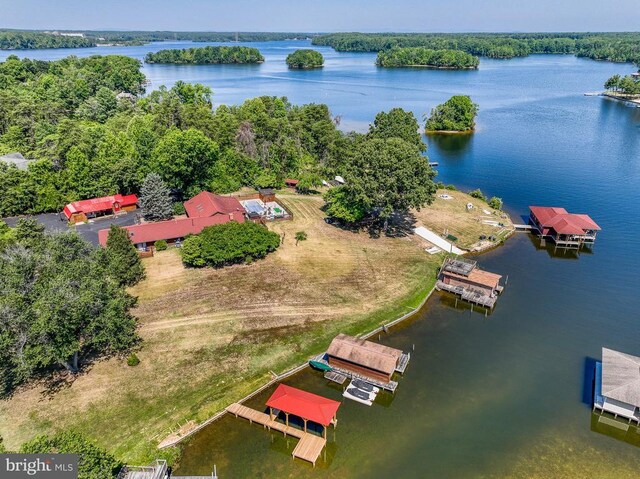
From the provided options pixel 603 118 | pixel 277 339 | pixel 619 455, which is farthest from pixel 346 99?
pixel 619 455

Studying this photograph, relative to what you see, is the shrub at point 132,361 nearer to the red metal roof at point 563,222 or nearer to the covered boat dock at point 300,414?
the covered boat dock at point 300,414

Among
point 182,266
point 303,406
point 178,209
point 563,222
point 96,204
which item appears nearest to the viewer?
point 303,406

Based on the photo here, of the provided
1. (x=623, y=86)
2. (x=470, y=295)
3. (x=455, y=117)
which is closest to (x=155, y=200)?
(x=470, y=295)

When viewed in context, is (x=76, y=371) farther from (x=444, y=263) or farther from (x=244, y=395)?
(x=444, y=263)

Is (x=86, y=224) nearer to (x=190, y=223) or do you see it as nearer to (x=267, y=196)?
(x=190, y=223)

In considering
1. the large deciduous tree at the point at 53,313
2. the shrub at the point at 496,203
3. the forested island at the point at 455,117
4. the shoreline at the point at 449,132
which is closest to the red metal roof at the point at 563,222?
the shrub at the point at 496,203

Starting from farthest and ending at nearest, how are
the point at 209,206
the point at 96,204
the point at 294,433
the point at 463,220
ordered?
the point at 96,204 → the point at 463,220 → the point at 209,206 → the point at 294,433

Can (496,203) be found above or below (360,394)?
above
